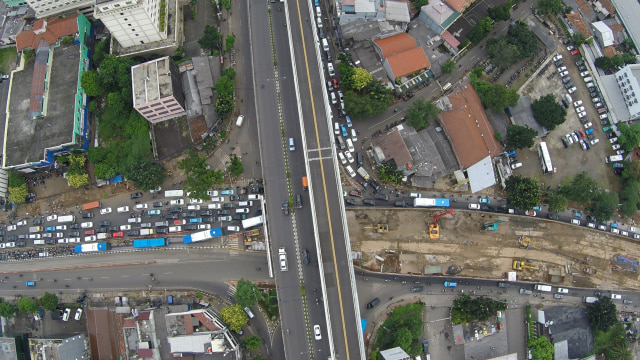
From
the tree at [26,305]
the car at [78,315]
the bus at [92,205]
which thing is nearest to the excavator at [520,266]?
the bus at [92,205]

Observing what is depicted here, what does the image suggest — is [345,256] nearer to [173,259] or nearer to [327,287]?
Result: [327,287]

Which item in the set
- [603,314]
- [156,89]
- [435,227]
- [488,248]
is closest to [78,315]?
[156,89]

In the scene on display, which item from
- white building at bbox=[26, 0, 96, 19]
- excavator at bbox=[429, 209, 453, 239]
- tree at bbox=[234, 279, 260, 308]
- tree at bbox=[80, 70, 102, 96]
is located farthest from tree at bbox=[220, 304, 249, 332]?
white building at bbox=[26, 0, 96, 19]

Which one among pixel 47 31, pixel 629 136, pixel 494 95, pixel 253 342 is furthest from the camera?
pixel 47 31

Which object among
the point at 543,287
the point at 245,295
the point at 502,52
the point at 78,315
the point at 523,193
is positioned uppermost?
the point at 502,52

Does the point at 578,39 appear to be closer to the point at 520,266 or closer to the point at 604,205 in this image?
the point at 604,205

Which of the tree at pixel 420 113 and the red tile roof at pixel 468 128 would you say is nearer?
the tree at pixel 420 113

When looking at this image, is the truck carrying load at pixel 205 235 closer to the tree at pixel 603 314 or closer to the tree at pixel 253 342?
the tree at pixel 253 342

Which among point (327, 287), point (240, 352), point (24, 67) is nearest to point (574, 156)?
point (327, 287)
